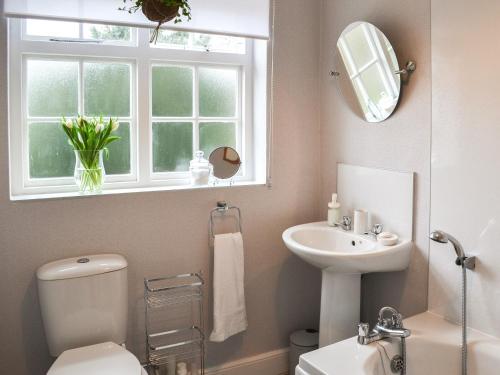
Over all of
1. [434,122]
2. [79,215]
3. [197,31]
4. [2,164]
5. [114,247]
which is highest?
[197,31]

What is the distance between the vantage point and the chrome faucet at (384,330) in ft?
6.16

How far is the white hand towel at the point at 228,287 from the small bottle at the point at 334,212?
1.67 feet

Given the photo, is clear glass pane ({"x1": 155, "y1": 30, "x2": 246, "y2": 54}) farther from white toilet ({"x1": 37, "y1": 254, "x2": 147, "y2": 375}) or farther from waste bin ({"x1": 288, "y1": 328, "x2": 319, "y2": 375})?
waste bin ({"x1": 288, "y1": 328, "x2": 319, "y2": 375})

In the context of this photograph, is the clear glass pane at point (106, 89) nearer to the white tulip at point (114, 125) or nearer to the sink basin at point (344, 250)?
the white tulip at point (114, 125)

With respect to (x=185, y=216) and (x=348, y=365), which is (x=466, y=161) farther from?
(x=185, y=216)

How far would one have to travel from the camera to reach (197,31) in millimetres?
2361

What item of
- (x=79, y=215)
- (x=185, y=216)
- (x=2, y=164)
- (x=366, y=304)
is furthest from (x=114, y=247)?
(x=366, y=304)

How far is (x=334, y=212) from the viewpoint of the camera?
260 cm

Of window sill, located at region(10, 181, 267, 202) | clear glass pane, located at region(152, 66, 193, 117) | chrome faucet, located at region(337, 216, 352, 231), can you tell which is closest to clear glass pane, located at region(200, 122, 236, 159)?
clear glass pane, located at region(152, 66, 193, 117)

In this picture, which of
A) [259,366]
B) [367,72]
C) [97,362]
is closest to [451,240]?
[367,72]

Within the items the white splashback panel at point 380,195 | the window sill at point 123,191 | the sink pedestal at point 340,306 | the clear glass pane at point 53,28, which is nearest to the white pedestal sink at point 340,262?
the sink pedestal at point 340,306

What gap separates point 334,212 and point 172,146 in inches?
37.9

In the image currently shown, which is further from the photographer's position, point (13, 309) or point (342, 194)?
point (342, 194)

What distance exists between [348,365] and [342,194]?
112 centimetres
